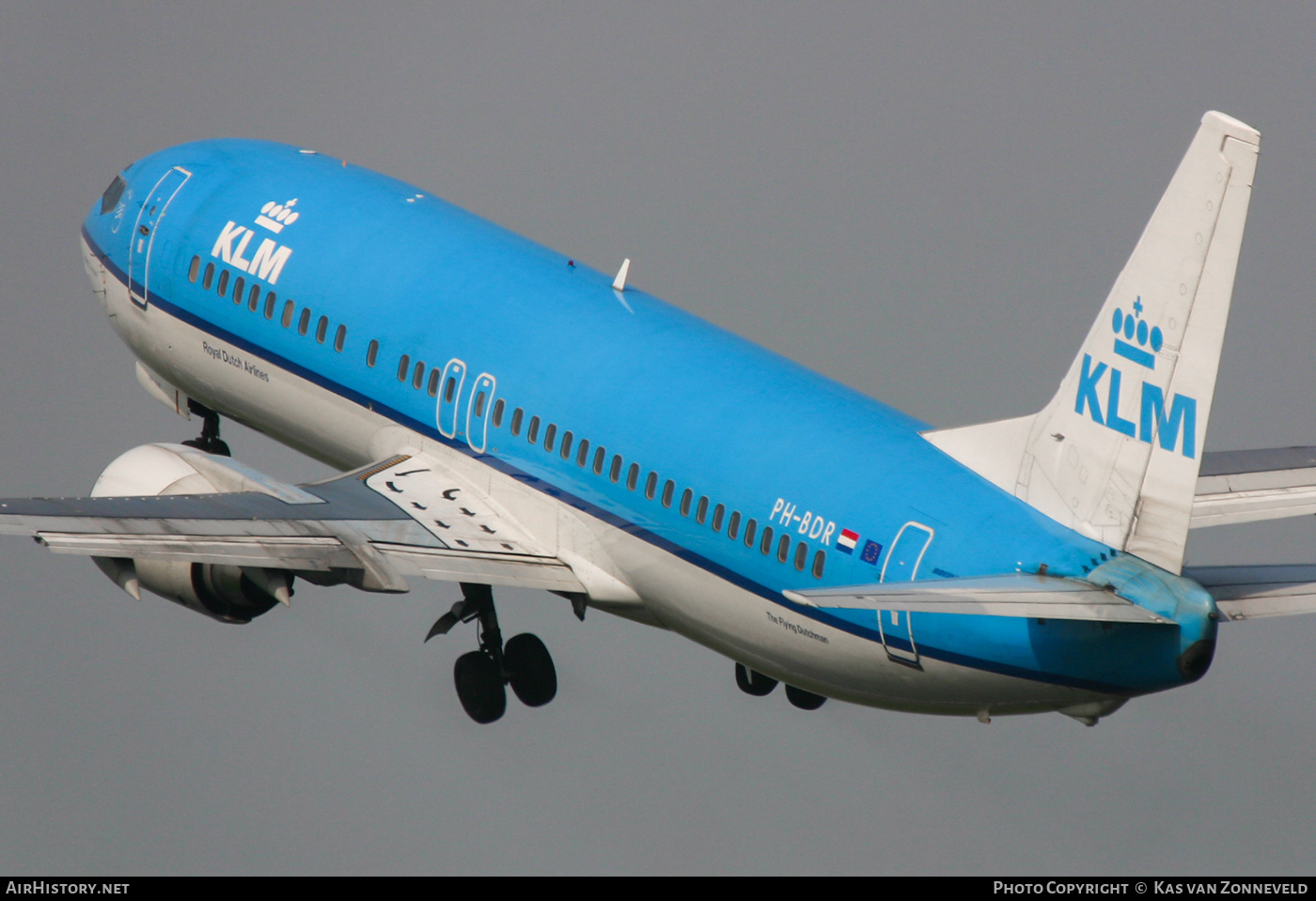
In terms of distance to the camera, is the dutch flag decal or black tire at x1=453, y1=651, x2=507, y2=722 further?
black tire at x1=453, y1=651, x2=507, y2=722

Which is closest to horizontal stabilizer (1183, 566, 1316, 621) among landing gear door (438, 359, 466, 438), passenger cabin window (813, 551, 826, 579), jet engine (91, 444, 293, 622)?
passenger cabin window (813, 551, 826, 579)

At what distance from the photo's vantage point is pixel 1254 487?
3916 cm

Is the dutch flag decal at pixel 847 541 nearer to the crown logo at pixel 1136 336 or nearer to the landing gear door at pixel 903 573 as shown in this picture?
the landing gear door at pixel 903 573

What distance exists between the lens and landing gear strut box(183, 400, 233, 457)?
152 ft

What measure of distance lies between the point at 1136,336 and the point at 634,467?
8.65 m

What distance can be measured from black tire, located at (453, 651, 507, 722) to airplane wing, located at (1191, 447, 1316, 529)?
10.9 metres

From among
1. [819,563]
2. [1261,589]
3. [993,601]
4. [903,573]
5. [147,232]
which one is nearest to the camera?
[993,601]

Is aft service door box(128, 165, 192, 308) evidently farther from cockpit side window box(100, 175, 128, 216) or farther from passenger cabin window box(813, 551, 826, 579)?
passenger cabin window box(813, 551, 826, 579)

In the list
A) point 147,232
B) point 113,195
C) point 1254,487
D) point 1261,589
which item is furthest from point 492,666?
point 1261,589

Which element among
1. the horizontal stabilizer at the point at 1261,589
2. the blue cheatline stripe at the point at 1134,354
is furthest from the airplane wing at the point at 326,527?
the horizontal stabilizer at the point at 1261,589

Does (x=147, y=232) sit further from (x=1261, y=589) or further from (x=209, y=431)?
(x=1261, y=589)

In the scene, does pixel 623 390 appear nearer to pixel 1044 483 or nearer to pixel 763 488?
pixel 763 488

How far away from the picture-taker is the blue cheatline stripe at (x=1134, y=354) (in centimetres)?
3155

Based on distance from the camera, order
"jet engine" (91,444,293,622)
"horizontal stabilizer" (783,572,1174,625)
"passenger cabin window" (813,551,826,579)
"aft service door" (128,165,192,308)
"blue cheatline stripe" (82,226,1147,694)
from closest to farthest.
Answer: "horizontal stabilizer" (783,572,1174,625), "blue cheatline stripe" (82,226,1147,694), "passenger cabin window" (813,551,826,579), "jet engine" (91,444,293,622), "aft service door" (128,165,192,308)
